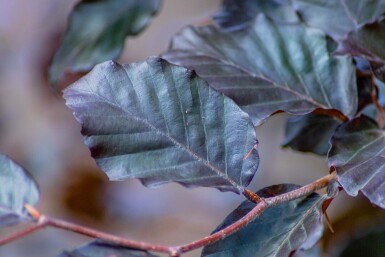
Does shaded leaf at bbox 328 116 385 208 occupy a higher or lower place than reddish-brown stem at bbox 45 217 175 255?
lower

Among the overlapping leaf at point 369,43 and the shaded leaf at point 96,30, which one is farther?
the shaded leaf at point 96,30

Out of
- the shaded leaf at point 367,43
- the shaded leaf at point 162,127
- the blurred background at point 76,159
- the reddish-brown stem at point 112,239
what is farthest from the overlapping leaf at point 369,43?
the blurred background at point 76,159

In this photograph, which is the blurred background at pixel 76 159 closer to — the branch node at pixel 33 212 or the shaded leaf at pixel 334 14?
the shaded leaf at pixel 334 14

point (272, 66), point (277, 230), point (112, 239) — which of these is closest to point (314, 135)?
point (272, 66)

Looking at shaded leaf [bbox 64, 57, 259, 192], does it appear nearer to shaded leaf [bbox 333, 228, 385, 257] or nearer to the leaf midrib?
the leaf midrib

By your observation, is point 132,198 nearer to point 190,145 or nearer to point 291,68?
point 291,68

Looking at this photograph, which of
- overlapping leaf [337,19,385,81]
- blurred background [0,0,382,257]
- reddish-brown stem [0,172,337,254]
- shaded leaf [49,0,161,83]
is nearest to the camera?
reddish-brown stem [0,172,337,254]

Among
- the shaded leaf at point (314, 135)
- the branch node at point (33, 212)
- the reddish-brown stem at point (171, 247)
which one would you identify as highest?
the branch node at point (33, 212)

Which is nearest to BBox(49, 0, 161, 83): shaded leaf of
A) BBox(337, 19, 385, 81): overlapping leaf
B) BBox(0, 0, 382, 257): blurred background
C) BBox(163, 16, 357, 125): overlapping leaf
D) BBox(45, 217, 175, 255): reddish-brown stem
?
BBox(163, 16, 357, 125): overlapping leaf
